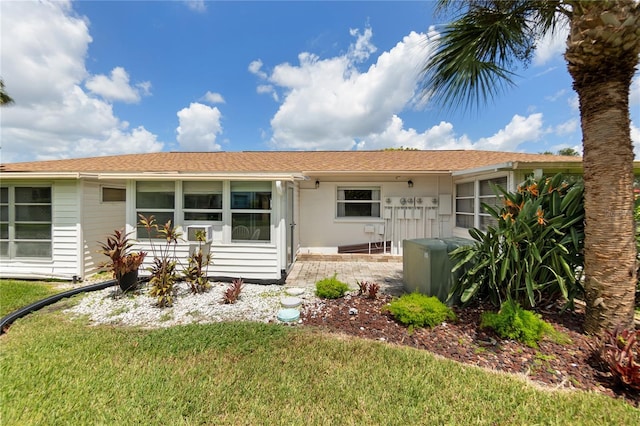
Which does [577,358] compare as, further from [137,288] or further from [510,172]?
[137,288]

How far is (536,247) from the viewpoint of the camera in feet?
12.6

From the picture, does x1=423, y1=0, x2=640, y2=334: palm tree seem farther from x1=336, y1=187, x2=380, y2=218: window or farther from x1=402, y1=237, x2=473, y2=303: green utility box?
x1=336, y1=187, x2=380, y2=218: window

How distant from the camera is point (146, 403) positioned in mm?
2463

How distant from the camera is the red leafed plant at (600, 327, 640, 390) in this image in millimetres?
2555

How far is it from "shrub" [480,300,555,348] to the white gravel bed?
295 centimetres

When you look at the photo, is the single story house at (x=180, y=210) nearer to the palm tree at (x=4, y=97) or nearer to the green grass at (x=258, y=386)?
the green grass at (x=258, y=386)

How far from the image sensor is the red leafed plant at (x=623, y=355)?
2.55 metres

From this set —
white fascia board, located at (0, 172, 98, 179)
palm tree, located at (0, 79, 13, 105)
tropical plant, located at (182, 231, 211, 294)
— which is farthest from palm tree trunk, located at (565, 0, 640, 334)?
palm tree, located at (0, 79, 13, 105)

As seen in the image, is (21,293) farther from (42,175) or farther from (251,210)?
(251,210)

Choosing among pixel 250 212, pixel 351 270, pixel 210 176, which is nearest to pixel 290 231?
pixel 250 212

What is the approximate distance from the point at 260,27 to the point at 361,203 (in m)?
6.87

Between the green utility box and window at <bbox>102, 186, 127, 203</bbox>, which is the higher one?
window at <bbox>102, 186, 127, 203</bbox>

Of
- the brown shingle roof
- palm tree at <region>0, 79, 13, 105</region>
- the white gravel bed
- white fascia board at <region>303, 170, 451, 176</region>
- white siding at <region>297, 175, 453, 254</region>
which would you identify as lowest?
the white gravel bed

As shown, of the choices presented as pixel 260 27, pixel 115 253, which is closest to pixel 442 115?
pixel 115 253
